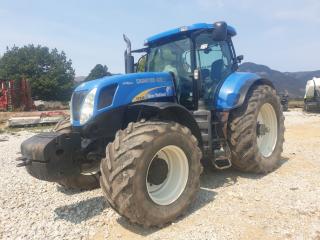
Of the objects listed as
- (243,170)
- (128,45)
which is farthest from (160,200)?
(128,45)

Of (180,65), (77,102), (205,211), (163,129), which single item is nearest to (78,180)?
(77,102)

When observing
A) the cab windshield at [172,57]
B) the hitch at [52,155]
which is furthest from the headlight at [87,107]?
the cab windshield at [172,57]

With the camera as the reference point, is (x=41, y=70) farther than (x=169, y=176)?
Yes

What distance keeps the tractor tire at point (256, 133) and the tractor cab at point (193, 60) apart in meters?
0.53

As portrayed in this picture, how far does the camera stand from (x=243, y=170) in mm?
6371

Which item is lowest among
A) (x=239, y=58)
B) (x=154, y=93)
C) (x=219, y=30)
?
(x=154, y=93)

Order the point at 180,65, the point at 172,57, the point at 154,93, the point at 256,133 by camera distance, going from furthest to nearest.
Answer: the point at 256,133 < the point at 172,57 < the point at 180,65 < the point at 154,93

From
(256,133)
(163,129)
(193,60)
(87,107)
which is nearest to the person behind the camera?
(163,129)

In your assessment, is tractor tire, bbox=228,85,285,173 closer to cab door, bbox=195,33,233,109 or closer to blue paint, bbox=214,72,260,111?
blue paint, bbox=214,72,260,111

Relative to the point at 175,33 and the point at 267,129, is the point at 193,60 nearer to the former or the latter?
the point at 175,33

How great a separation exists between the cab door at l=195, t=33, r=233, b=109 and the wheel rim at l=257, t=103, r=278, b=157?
1022 mm

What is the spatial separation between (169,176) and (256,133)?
2.17m

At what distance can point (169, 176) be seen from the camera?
4957 millimetres

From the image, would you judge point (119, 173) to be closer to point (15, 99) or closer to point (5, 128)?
point (5, 128)
